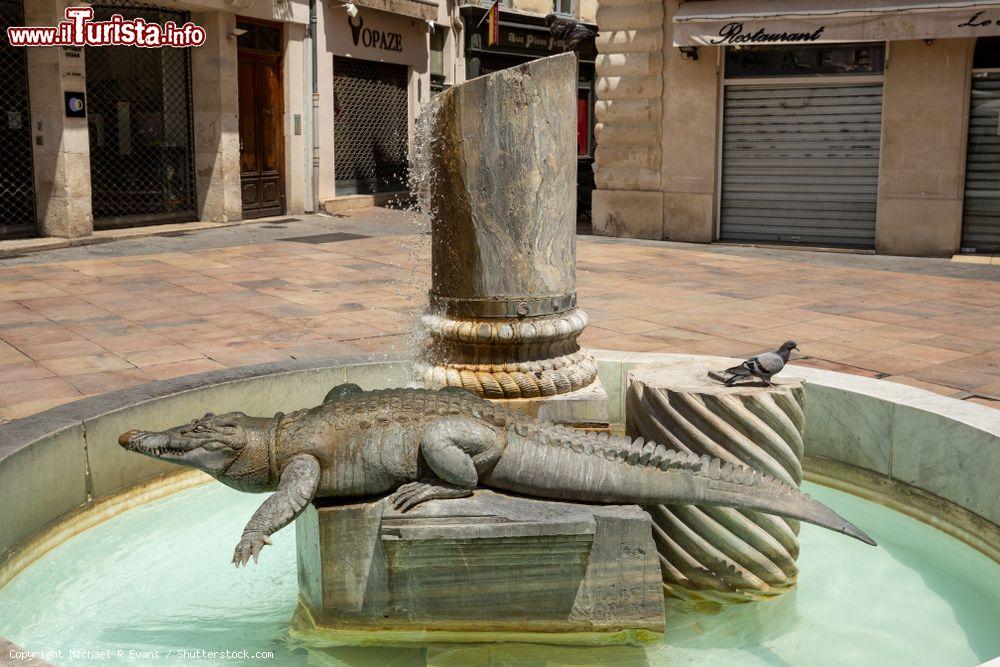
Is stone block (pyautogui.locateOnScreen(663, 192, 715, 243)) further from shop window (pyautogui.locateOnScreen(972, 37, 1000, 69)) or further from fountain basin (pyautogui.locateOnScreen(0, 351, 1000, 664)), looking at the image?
fountain basin (pyautogui.locateOnScreen(0, 351, 1000, 664))

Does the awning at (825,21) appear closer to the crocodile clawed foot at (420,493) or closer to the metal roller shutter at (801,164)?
the metal roller shutter at (801,164)

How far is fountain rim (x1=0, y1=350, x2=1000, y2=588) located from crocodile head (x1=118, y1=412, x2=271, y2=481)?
736mm

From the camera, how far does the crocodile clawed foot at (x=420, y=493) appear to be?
3355 millimetres

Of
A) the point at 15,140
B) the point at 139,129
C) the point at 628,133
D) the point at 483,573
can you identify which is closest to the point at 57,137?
the point at 15,140

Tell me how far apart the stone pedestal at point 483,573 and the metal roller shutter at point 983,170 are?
40.1ft

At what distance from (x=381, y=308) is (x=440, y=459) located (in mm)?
6000

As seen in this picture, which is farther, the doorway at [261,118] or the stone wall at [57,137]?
the doorway at [261,118]

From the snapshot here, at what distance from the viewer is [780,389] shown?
389cm

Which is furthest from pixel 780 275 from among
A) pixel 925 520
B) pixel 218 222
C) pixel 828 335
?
pixel 218 222

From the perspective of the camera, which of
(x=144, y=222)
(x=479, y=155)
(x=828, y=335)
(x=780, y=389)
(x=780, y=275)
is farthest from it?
(x=144, y=222)

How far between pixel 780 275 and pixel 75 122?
374 inches

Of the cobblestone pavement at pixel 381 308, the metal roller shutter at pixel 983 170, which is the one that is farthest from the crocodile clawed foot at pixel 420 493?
the metal roller shutter at pixel 983 170

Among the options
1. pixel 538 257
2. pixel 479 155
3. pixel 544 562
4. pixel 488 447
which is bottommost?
pixel 544 562

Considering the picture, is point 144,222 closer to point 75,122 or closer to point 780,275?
point 75,122
